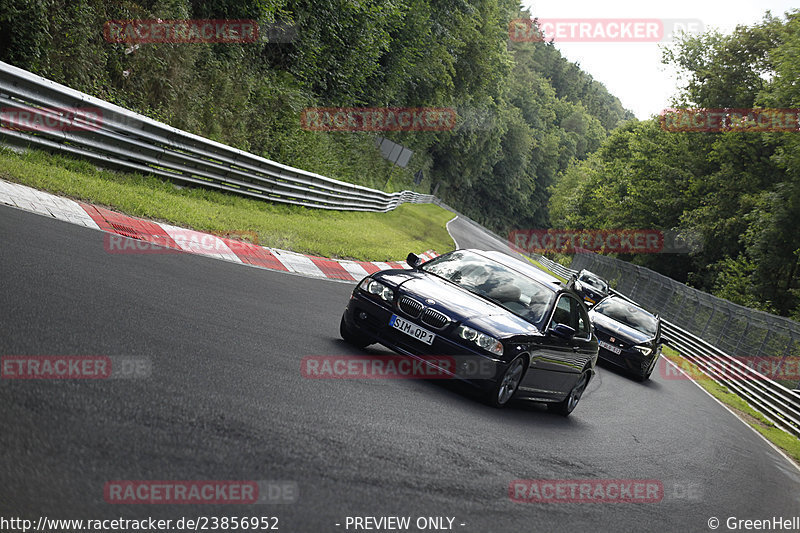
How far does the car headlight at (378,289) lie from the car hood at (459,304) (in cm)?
8

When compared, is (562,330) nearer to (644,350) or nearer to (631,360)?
(631,360)

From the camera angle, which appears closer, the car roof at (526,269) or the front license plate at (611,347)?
the car roof at (526,269)

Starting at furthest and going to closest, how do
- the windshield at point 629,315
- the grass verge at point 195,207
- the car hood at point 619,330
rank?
the windshield at point 629,315 < the car hood at point 619,330 < the grass verge at point 195,207

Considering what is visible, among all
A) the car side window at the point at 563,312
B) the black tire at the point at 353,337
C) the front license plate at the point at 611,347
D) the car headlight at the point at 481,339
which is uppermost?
the car side window at the point at 563,312

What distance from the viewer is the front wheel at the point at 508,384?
25.6ft

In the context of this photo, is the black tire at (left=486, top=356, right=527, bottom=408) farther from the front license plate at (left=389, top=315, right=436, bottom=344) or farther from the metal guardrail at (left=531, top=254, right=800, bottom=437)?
the metal guardrail at (left=531, top=254, right=800, bottom=437)

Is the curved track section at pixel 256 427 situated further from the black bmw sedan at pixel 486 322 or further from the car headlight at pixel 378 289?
the car headlight at pixel 378 289

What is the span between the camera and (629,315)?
1839 centimetres

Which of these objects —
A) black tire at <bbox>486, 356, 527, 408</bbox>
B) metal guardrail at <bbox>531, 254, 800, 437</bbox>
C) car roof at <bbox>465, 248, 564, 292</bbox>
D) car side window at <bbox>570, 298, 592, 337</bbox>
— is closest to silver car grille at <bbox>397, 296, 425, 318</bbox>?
black tire at <bbox>486, 356, 527, 408</bbox>

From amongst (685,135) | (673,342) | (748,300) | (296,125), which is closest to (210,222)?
(296,125)

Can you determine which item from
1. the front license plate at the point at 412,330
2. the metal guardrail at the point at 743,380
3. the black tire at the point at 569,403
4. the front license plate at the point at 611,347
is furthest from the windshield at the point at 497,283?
the metal guardrail at the point at 743,380

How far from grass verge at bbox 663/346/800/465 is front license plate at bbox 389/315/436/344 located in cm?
867

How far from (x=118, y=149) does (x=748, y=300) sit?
3298 centimetres

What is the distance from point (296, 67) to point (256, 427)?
26.2 meters
